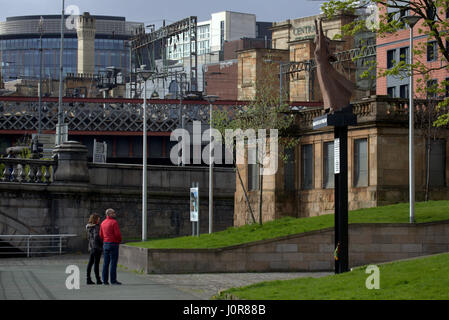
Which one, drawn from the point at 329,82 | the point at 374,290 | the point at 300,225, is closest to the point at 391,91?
the point at 300,225

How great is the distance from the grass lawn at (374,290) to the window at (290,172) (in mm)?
21454

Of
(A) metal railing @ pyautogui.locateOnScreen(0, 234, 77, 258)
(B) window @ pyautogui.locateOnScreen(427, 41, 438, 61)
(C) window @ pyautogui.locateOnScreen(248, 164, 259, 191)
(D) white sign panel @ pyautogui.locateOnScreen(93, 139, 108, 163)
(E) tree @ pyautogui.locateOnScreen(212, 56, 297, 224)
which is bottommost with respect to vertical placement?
(A) metal railing @ pyautogui.locateOnScreen(0, 234, 77, 258)

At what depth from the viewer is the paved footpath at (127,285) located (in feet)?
68.1

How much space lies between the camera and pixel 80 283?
25141mm

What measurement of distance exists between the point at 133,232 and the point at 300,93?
54.4m

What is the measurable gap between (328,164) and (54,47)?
157493 millimetres

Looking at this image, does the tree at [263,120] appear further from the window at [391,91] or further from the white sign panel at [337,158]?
the window at [391,91]

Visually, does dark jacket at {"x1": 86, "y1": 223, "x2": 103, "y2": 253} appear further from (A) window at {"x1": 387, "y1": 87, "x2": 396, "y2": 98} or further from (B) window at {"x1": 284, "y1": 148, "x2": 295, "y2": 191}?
(A) window at {"x1": 387, "y1": 87, "x2": 396, "y2": 98}

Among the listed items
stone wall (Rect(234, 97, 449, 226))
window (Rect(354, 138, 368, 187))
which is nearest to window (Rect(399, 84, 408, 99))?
stone wall (Rect(234, 97, 449, 226))

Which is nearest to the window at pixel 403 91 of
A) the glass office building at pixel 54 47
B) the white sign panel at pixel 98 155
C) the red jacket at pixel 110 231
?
the white sign panel at pixel 98 155

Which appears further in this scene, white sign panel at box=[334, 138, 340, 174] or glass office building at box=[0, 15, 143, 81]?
glass office building at box=[0, 15, 143, 81]

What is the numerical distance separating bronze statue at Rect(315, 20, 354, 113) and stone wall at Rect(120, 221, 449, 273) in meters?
7.16

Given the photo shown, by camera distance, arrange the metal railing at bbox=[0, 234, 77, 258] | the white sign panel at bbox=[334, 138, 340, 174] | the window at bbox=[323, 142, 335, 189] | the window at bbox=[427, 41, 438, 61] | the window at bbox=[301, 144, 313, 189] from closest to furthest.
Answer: the white sign panel at bbox=[334, 138, 340, 174], the window at bbox=[427, 41, 438, 61], the window at bbox=[323, 142, 335, 189], the window at bbox=[301, 144, 313, 189], the metal railing at bbox=[0, 234, 77, 258]

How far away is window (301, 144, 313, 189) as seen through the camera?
42.8 metres
